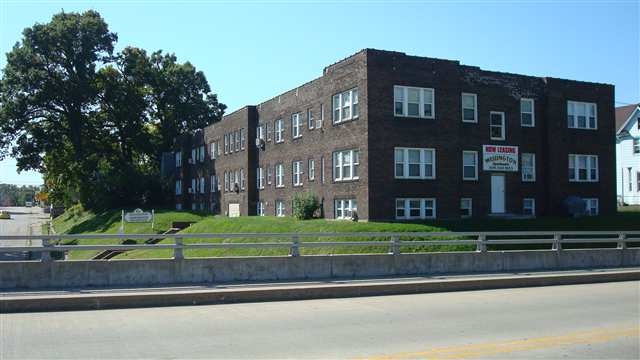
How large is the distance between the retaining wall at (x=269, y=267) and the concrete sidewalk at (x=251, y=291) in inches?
23.1

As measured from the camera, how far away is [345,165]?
31.7 m

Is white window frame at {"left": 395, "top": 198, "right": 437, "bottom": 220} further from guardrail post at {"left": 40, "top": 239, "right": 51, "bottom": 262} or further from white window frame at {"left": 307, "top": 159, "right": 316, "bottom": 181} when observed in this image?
guardrail post at {"left": 40, "top": 239, "right": 51, "bottom": 262}

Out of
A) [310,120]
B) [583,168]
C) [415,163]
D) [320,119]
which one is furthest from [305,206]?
[583,168]

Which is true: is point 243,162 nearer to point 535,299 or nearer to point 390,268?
point 390,268

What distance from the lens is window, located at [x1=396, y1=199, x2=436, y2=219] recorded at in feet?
99.2

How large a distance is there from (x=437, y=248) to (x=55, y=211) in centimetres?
9110

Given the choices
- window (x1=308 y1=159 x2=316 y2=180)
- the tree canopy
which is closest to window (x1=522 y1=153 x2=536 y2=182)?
window (x1=308 y1=159 x2=316 y2=180)

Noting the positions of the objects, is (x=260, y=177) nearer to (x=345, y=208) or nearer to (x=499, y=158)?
(x=345, y=208)

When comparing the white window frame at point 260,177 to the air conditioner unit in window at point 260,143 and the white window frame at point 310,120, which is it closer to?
the air conditioner unit in window at point 260,143

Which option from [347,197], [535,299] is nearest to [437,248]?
[347,197]

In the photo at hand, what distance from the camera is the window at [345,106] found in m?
31.0

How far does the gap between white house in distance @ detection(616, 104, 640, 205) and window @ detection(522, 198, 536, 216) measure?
24.0m

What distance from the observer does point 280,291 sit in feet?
44.7

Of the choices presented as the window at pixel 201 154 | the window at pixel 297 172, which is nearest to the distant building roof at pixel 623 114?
the window at pixel 297 172
